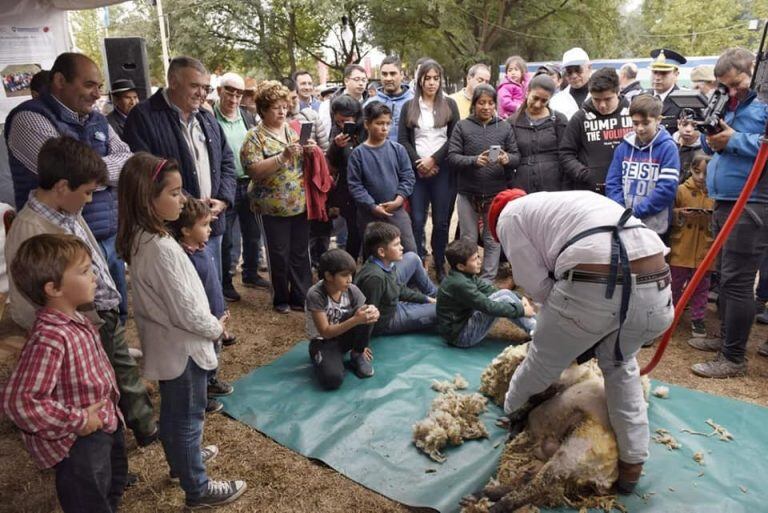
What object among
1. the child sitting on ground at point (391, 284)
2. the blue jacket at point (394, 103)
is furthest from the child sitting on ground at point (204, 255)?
the blue jacket at point (394, 103)

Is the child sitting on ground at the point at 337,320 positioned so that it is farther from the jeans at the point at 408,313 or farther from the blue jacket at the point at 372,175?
the blue jacket at the point at 372,175

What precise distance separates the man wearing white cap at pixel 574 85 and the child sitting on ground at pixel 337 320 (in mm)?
3517

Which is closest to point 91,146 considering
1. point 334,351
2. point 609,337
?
point 334,351

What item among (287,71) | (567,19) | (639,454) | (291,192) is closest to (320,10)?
(287,71)

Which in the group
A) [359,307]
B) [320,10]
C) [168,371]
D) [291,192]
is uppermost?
[320,10]

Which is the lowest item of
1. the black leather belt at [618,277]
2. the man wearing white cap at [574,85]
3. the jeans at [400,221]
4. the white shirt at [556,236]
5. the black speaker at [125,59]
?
the jeans at [400,221]

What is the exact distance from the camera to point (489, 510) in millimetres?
2311

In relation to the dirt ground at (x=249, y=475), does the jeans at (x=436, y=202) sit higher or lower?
higher

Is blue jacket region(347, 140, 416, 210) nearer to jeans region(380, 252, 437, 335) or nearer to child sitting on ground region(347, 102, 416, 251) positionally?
child sitting on ground region(347, 102, 416, 251)

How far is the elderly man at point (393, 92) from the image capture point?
5.34m

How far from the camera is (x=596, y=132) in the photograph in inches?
181

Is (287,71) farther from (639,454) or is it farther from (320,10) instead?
(639,454)

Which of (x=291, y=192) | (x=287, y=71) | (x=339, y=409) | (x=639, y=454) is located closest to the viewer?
(x=639, y=454)

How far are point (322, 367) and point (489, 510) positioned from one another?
151 centimetres
